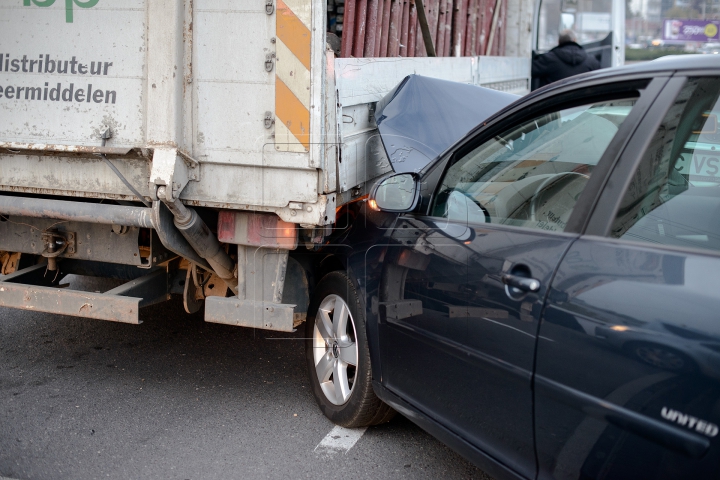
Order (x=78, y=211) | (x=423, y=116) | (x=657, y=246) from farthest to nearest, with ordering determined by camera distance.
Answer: (x=423, y=116), (x=78, y=211), (x=657, y=246)

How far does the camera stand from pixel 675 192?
2.36 meters

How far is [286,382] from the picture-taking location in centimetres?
431

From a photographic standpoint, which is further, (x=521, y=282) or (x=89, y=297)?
(x=89, y=297)

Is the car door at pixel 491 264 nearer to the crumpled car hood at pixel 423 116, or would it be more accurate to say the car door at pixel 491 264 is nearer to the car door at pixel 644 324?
the car door at pixel 644 324

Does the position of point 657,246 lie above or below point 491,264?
above

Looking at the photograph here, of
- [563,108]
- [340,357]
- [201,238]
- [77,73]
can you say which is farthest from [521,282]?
[77,73]

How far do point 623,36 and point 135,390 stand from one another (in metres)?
9.66

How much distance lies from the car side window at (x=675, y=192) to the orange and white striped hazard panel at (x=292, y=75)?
1.64 meters

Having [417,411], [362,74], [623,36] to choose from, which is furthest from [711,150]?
[623,36]

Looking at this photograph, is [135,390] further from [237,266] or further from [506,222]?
[506,222]

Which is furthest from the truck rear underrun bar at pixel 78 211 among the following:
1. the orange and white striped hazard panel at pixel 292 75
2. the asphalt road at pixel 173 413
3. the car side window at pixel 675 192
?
the car side window at pixel 675 192

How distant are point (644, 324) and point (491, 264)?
672 mm

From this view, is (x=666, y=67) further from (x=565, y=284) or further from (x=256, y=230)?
(x=256, y=230)

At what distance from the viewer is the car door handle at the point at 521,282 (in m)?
2.30
